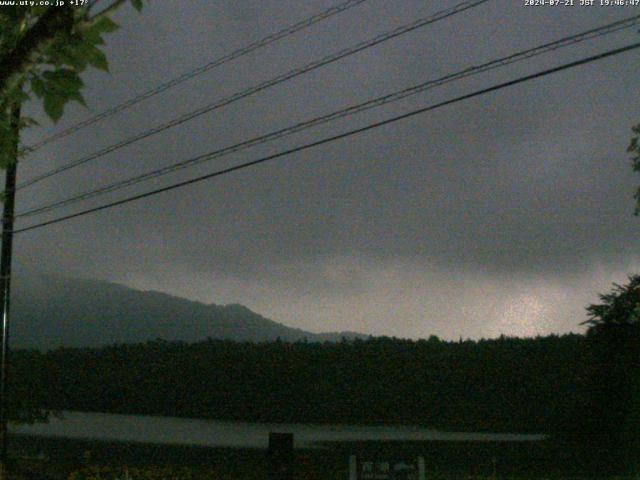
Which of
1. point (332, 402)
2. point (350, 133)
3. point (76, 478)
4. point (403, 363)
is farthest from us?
point (332, 402)

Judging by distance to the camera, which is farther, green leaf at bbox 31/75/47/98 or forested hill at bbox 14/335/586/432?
forested hill at bbox 14/335/586/432

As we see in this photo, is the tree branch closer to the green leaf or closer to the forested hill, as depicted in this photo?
the green leaf

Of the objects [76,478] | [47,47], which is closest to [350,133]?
[47,47]

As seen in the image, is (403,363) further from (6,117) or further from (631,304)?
(6,117)

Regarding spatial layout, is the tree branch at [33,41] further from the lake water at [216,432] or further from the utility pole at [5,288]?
the lake water at [216,432]

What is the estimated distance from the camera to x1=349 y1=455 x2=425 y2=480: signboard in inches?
426

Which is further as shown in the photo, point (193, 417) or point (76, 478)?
point (193, 417)

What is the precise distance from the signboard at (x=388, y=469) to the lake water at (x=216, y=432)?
21679 mm

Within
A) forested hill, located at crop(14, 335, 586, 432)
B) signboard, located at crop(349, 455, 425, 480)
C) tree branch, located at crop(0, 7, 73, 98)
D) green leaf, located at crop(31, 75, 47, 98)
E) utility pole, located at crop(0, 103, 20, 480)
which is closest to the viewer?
tree branch, located at crop(0, 7, 73, 98)

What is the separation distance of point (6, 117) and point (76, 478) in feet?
45.9

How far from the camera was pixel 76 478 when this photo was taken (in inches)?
680

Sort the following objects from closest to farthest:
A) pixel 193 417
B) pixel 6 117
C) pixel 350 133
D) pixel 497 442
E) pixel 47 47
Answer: pixel 47 47, pixel 6 117, pixel 350 133, pixel 497 442, pixel 193 417

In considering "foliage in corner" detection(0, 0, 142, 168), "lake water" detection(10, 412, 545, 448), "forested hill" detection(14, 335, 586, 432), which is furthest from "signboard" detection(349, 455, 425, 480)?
"forested hill" detection(14, 335, 586, 432)

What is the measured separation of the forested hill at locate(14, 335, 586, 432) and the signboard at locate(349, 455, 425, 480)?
28.1 metres
